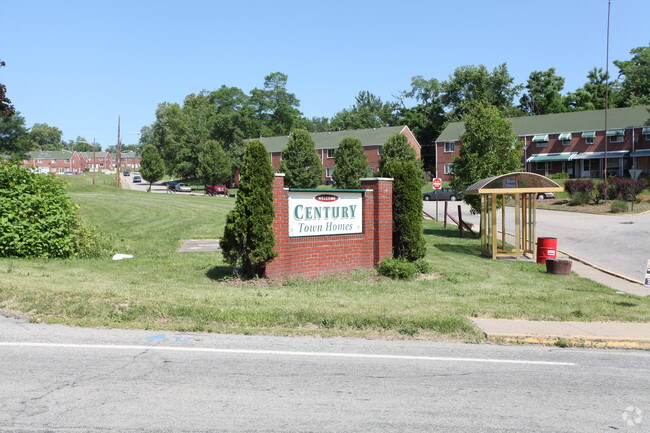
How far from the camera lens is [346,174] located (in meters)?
55.9

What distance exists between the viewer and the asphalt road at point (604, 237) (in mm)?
19297

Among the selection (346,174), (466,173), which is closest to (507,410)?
(466,173)

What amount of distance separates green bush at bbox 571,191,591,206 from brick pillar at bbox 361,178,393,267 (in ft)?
112

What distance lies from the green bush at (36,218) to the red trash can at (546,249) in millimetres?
13570

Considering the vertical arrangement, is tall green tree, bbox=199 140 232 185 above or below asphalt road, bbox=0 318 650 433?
above

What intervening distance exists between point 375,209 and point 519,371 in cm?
785

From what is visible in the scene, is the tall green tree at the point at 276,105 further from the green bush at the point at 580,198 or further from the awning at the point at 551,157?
the green bush at the point at 580,198

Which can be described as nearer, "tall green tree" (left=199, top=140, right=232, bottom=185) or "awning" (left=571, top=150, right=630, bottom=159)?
"awning" (left=571, top=150, right=630, bottom=159)

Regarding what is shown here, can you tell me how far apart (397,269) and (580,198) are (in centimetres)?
3507

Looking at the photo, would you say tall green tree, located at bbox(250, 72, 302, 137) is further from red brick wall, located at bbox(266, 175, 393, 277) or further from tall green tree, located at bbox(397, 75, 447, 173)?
red brick wall, located at bbox(266, 175, 393, 277)

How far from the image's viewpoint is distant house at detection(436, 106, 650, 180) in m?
61.2

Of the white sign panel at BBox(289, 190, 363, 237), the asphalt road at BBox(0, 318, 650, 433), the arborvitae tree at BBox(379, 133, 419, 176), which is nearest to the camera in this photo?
the asphalt road at BBox(0, 318, 650, 433)

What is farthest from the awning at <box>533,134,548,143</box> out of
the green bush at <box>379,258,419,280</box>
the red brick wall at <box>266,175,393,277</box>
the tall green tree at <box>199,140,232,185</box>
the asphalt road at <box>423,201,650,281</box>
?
the green bush at <box>379,258,419,280</box>

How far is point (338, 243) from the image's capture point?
13430 mm
